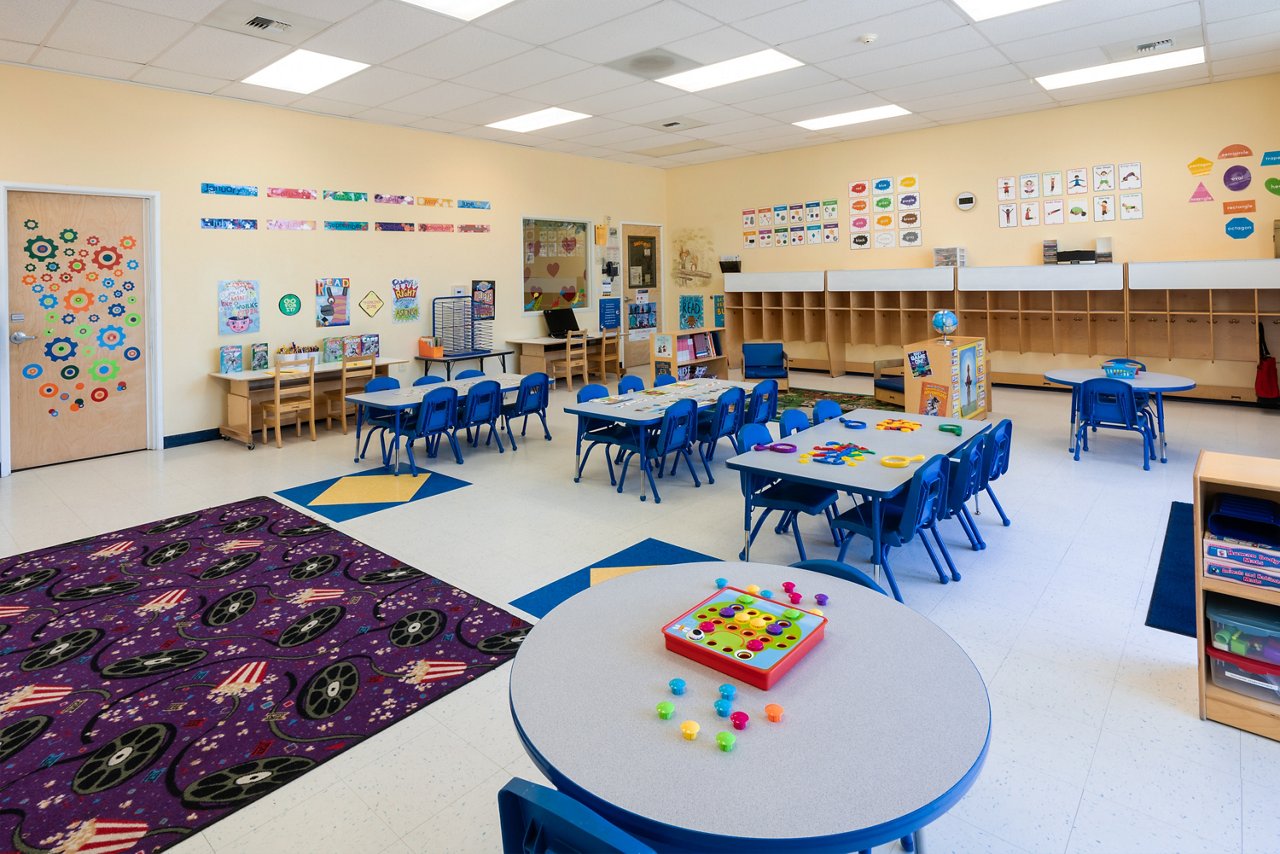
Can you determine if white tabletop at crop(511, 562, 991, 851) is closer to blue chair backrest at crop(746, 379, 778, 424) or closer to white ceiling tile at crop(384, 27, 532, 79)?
blue chair backrest at crop(746, 379, 778, 424)

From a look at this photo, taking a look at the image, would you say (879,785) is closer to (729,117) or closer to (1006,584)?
(1006,584)

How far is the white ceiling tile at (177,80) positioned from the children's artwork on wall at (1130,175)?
9.33m

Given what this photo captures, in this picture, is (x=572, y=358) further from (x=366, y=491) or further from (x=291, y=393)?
(x=366, y=491)

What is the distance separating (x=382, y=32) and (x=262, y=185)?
286 centimetres

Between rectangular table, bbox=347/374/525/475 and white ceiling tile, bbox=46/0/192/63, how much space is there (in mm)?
2966

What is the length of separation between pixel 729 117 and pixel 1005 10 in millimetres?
3582

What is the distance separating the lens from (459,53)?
588 centimetres

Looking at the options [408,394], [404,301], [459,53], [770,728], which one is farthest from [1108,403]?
[404,301]

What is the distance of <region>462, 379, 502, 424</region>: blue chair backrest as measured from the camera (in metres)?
6.20

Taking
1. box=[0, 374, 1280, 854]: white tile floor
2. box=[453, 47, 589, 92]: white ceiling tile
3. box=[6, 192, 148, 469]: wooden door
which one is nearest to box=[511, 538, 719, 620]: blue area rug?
box=[0, 374, 1280, 854]: white tile floor

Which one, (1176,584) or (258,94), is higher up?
(258,94)

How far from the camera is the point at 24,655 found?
316 cm

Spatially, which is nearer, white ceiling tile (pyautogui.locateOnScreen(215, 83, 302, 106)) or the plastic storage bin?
the plastic storage bin

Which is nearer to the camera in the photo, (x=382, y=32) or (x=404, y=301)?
(x=382, y=32)
